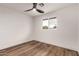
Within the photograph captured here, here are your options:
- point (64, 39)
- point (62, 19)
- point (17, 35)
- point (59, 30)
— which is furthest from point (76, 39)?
point (17, 35)

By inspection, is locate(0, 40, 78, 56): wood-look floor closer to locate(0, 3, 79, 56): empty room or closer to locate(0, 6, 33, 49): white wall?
locate(0, 3, 79, 56): empty room

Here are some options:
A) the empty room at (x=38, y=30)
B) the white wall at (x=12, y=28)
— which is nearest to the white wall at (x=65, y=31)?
the empty room at (x=38, y=30)

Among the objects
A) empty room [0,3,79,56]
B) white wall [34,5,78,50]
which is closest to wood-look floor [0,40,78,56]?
empty room [0,3,79,56]

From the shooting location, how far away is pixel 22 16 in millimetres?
2725

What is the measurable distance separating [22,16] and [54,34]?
4.63ft

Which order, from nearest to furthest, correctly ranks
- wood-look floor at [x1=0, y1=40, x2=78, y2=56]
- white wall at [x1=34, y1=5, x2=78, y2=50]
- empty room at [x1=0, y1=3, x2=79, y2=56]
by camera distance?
empty room at [x1=0, y1=3, x2=79, y2=56] < wood-look floor at [x1=0, y1=40, x2=78, y2=56] < white wall at [x1=34, y1=5, x2=78, y2=50]

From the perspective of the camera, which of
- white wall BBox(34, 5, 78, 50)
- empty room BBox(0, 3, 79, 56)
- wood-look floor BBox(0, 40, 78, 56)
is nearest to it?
empty room BBox(0, 3, 79, 56)

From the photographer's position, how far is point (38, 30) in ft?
7.80

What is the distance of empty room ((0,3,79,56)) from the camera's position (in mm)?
2309

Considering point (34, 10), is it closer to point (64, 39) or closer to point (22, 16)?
point (22, 16)

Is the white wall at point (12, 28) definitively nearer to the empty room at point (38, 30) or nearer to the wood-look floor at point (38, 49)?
the empty room at point (38, 30)

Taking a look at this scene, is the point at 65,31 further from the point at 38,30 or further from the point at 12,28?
the point at 12,28

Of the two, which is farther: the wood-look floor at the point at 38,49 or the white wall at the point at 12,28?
the wood-look floor at the point at 38,49

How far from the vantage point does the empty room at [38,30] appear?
7.57 ft
